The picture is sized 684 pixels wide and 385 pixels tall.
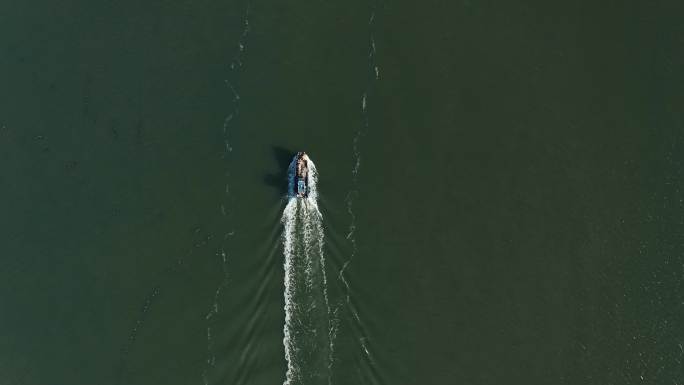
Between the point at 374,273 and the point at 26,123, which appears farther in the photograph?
the point at 26,123

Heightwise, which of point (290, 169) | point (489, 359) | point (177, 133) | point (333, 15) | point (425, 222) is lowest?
point (489, 359)

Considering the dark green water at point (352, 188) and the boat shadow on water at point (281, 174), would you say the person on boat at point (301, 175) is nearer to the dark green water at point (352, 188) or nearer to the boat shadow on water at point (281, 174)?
the boat shadow on water at point (281, 174)

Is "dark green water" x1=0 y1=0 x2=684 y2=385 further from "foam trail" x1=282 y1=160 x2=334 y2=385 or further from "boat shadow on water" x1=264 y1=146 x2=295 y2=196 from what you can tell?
"foam trail" x1=282 y1=160 x2=334 y2=385

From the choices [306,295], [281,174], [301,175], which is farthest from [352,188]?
[306,295]

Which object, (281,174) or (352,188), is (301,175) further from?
(352,188)

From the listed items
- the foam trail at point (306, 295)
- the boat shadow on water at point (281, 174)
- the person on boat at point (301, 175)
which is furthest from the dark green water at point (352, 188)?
the person on boat at point (301, 175)

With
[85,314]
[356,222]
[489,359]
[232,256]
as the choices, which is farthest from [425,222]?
[85,314]

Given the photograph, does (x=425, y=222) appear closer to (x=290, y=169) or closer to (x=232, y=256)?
(x=290, y=169)
